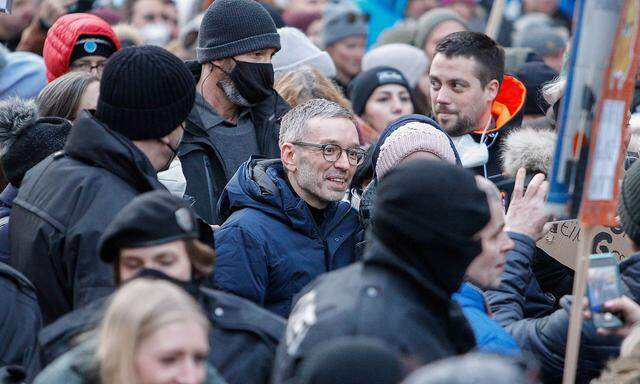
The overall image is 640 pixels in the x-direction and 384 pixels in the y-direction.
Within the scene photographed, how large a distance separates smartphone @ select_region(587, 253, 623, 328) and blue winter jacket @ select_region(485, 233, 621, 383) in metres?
0.21

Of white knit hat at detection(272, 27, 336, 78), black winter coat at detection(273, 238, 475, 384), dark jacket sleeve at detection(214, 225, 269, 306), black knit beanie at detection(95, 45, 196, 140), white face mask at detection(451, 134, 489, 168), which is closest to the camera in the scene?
black winter coat at detection(273, 238, 475, 384)

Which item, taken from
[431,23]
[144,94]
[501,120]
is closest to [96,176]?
[144,94]

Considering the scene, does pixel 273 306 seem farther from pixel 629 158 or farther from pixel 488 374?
pixel 488 374

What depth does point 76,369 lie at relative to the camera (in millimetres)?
3799

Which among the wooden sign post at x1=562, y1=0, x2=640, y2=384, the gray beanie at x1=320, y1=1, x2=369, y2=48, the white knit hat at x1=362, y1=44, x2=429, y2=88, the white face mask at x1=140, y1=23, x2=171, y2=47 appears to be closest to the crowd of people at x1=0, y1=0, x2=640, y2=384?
the wooden sign post at x1=562, y1=0, x2=640, y2=384

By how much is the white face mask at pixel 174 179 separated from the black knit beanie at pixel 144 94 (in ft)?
3.42

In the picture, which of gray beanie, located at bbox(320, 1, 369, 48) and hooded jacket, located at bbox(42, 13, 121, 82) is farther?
gray beanie, located at bbox(320, 1, 369, 48)

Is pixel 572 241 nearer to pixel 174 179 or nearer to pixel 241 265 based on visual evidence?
pixel 241 265

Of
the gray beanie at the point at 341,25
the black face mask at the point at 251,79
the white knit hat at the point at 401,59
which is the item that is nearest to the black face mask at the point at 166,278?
the black face mask at the point at 251,79

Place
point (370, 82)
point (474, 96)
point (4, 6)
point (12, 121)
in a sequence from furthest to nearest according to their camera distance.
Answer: point (370, 82)
point (474, 96)
point (4, 6)
point (12, 121)

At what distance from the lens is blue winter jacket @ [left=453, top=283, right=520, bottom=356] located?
176 inches

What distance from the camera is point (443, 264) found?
383 cm

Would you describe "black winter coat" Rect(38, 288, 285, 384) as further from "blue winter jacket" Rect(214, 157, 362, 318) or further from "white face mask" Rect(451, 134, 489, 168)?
"white face mask" Rect(451, 134, 489, 168)

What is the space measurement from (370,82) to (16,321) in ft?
14.8
